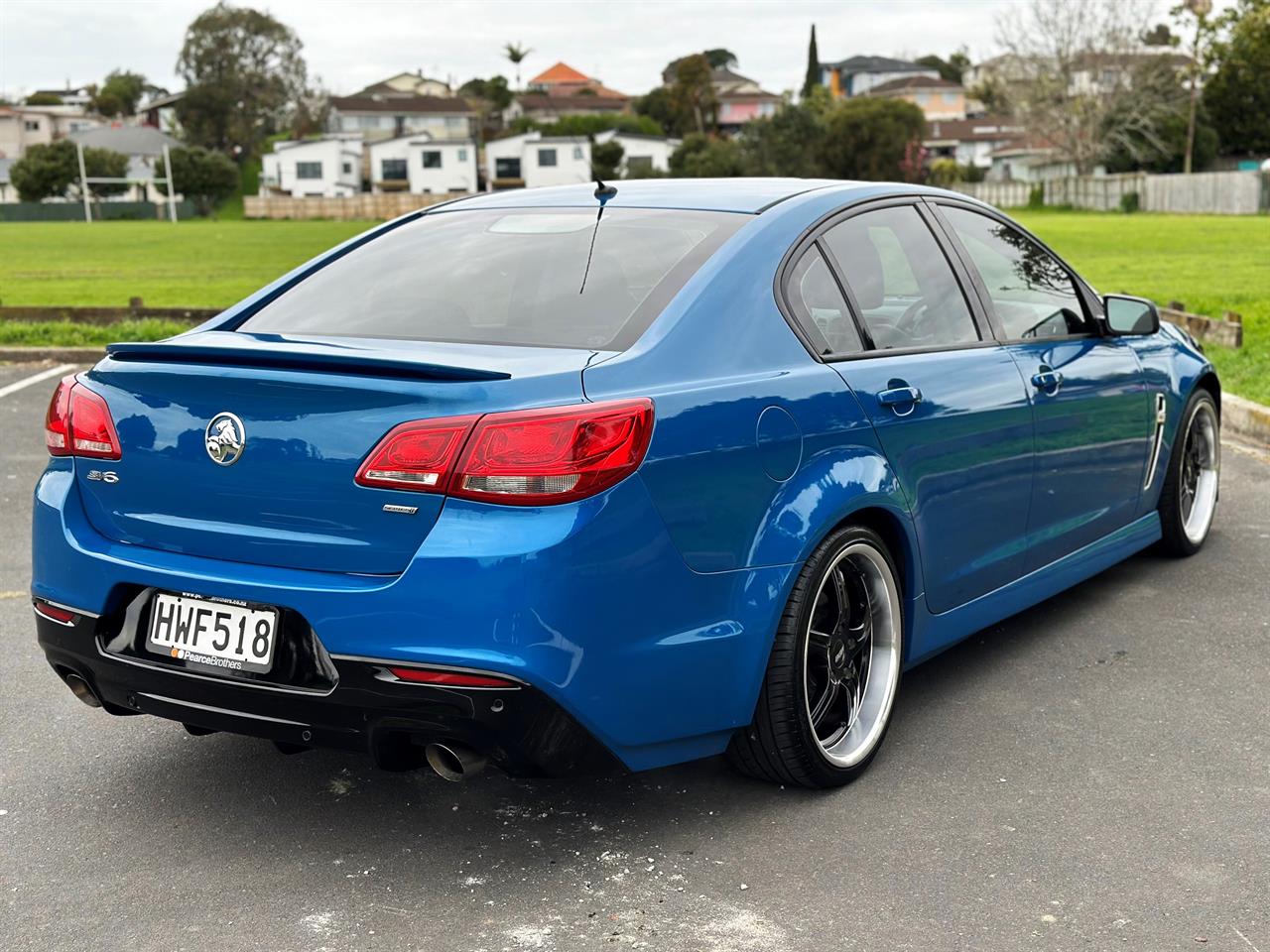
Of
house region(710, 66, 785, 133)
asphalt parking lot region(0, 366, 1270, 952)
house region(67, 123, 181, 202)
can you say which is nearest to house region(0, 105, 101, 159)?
house region(67, 123, 181, 202)

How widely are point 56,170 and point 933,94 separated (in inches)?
3634

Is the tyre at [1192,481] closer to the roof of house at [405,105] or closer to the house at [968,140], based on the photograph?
the house at [968,140]

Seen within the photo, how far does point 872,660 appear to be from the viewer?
13.3ft

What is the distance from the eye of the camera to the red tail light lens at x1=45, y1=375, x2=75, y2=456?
11.9 feet

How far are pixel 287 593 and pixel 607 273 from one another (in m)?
1.23

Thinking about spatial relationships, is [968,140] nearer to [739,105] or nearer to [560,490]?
[739,105]

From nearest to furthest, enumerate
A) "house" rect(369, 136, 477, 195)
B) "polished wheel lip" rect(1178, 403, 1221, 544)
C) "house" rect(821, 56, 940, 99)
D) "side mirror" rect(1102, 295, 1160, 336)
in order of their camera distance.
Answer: "side mirror" rect(1102, 295, 1160, 336), "polished wheel lip" rect(1178, 403, 1221, 544), "house" rect(369, 136, 477, 195), "house" rect(821, 56, 940, 99)

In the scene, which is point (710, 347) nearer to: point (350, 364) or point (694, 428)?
point (694, 428)

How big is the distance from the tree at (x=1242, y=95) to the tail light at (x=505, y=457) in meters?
81.4

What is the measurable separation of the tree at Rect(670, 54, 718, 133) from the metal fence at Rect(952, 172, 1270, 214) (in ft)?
202

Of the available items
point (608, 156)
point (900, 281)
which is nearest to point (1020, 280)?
point (900, 281)

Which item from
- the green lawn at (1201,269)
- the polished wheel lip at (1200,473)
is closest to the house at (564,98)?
the green lawn at (1201,269)

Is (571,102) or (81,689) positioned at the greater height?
(571,102)

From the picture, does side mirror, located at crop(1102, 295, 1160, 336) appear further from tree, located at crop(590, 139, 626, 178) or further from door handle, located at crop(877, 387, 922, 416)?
tree, located at crop(590, 139, 626, 178)
